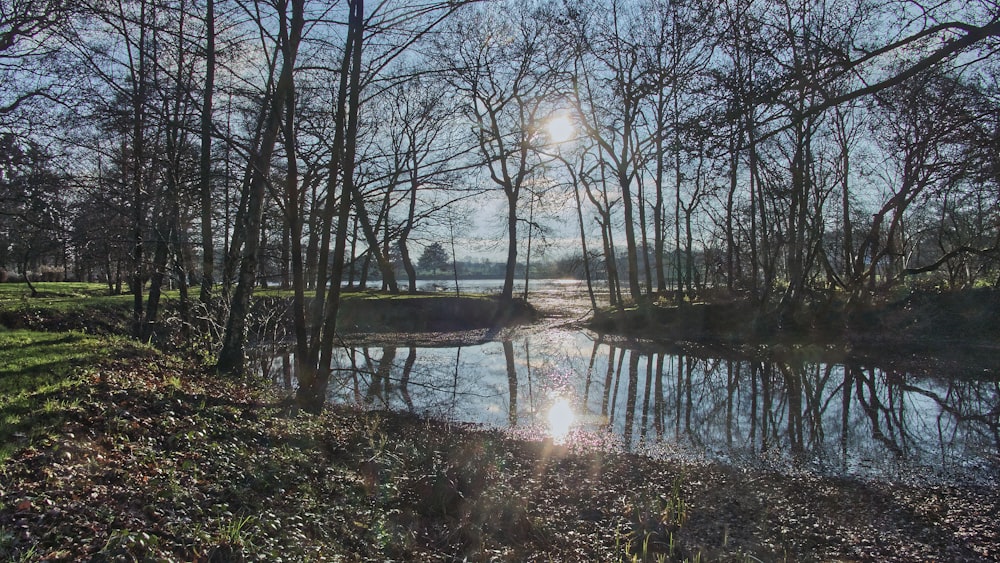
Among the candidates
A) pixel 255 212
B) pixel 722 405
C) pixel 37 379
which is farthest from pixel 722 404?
pixel 37 379

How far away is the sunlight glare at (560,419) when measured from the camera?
7.99m

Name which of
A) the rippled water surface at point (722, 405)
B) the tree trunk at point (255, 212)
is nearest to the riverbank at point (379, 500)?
the rippled water surface at point (722, 405)

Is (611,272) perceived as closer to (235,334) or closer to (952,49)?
(235,334)

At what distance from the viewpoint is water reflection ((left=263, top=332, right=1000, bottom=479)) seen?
722 cm

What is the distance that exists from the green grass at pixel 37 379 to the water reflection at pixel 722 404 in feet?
10.8

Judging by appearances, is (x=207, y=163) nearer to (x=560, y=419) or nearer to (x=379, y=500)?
(x=379, y=500)

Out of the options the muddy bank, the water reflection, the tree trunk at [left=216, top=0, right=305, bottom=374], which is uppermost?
the tree trunk at [left=216, top=0, right=305, bottom=374]

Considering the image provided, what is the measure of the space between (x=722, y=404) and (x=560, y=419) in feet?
11.0

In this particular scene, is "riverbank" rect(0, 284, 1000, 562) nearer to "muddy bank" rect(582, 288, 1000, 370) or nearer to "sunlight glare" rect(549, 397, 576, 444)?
"sunlight glare" rect(549, 397, 576, 444)

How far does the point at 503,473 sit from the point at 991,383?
11.8 metres

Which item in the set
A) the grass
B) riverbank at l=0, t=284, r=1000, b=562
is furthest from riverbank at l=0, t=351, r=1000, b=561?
the grass

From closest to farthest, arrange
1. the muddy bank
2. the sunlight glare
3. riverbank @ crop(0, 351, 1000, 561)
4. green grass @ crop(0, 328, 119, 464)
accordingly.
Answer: riverbank @ crop(0, 351, 1000, 561) < green grass @ crop(0, 328, 119, 464) < the sunlight glare < the muddy bank

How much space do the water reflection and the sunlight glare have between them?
0.03m

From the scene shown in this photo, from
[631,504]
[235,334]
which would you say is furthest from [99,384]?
[631,504]
